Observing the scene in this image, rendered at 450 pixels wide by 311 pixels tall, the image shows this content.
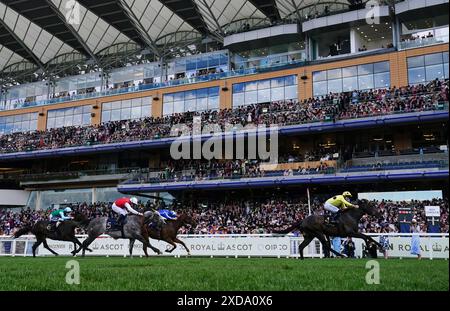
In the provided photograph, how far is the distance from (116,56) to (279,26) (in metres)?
19.5

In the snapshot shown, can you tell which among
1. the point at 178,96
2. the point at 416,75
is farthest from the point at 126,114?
the point at 416,75

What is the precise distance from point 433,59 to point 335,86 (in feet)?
26.0

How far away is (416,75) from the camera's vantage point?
39281mm

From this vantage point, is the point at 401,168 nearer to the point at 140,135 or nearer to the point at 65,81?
the point at 140,135

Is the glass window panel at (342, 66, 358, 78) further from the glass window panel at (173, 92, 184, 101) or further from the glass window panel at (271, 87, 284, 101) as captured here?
the glass window panel at (173, 92, 184, 101)

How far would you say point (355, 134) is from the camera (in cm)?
3972

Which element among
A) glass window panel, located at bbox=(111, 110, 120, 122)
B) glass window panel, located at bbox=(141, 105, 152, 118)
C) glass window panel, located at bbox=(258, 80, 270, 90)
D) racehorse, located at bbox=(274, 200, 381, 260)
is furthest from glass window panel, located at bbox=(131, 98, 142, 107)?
racehorse, located at bbox=(274, 200, 381, 260)

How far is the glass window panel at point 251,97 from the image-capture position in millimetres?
45750

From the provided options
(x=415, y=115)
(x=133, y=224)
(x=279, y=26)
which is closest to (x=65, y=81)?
(x=279, y=26)

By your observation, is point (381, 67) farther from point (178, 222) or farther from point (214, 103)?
point (178, 222)

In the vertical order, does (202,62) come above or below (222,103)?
above

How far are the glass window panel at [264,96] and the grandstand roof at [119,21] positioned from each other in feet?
24.6

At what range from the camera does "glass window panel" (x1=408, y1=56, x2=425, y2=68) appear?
1542 inches

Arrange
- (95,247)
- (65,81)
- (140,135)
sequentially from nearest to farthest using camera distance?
(95,247), (140,135), (65,81)
